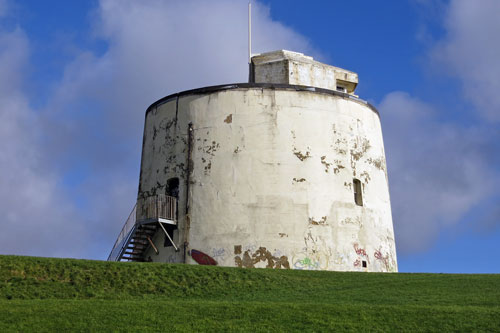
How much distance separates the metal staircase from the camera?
82.3 feet

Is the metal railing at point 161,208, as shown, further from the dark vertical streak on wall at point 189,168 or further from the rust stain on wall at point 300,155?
the rust stain on wall at point 300,155

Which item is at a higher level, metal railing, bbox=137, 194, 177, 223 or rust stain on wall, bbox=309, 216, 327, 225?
metal railing, bbox=137, 194, 177, 223

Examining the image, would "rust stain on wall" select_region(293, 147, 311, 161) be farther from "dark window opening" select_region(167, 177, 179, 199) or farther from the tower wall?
"dark window opening" select_region(167, 177, 179, 199)

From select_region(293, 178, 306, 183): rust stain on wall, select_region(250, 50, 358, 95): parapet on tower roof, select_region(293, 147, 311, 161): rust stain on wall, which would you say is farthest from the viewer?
select_region(250, 50, 358, 95): parapet on tower roof

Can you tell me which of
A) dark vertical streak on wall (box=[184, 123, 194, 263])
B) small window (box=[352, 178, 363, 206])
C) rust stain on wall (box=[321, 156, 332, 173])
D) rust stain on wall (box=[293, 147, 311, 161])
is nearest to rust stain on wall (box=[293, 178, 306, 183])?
rust stain on wall (box=[293, 147, 311, 161])

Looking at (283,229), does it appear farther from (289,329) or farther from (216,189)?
(289,329)

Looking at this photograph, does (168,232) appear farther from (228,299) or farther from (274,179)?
(228,299)

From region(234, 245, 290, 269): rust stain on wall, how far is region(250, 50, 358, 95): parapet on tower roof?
8495 millimetres

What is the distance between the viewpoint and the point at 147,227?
83.6ft

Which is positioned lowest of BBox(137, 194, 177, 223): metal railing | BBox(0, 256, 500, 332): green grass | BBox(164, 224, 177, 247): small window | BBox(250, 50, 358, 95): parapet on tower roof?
BBox(0, 256, 500, 332): green grass

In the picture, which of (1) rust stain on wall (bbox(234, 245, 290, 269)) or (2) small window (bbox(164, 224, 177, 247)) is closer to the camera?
(1) rust stain on wall (bbox(234, 245, 290, 269))

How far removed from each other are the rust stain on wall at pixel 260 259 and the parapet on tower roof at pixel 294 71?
8.50m

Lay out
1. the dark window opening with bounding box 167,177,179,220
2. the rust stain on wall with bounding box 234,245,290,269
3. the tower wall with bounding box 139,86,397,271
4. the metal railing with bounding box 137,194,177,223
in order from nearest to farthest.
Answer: the rust stain on wall with bounding box 234,245,290,269 → the tower wall with bounding box 139,86,397,271 → the metal railing with bounding box 137,194,177,223 → the dark window opening with bounding box 167,177,179,220

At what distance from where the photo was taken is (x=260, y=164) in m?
24.7
